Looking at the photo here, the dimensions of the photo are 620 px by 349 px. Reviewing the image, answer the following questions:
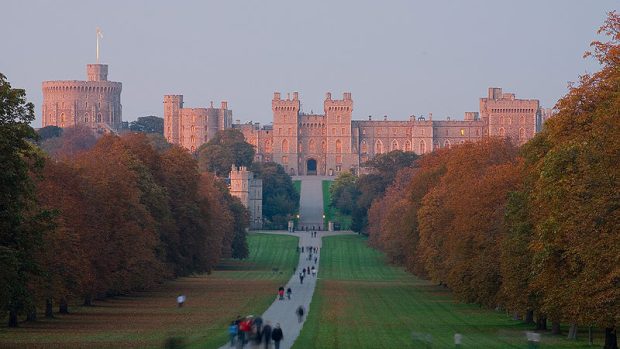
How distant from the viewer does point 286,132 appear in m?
173

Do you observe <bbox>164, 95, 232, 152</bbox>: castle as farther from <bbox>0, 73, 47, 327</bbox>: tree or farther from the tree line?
<bbox>0, 73, 47, 327</bbox>: tree

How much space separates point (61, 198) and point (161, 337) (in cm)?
914

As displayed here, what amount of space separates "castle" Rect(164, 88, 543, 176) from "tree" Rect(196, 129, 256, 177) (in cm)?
2688

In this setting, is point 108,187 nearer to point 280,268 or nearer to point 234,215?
point 280,268

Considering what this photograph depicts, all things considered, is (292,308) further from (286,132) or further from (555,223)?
(286,132)

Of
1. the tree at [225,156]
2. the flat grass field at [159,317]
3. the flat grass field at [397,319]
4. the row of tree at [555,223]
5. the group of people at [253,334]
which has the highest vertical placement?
the tree at [225,156]

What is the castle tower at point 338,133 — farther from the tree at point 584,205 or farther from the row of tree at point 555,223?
the tree at point 584,205

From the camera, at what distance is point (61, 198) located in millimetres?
38719

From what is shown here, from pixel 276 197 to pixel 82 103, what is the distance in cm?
5511

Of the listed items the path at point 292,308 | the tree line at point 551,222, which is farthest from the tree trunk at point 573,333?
the path at point 292,308

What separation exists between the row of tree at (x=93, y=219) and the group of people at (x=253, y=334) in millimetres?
3893

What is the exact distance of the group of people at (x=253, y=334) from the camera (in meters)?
27.5

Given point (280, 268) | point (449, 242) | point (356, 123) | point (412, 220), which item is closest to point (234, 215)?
point (280, 268)

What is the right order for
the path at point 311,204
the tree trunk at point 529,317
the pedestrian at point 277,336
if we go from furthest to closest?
1. the path at point 311,204
2. the tree trunk at point 529,317
3. the pedestrian at point 277,336
